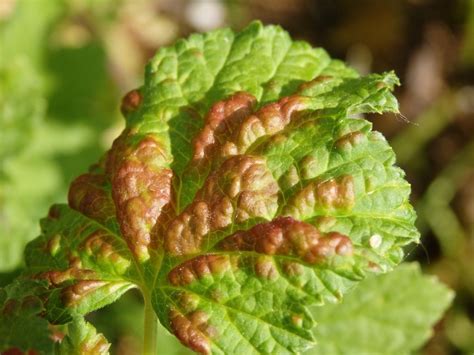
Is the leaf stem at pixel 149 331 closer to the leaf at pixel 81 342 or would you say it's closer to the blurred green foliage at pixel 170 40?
the leaf at pixel 81 342

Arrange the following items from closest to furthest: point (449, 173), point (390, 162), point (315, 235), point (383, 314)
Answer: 1. point (315, 235)
2. point (390, 162)
3. point (383, 314)
4. point (449, 173)

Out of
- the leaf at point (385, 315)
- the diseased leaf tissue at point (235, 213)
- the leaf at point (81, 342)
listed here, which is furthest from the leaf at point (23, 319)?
the leaf at point (385, 315)

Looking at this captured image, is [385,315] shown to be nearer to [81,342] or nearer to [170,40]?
[81,342]

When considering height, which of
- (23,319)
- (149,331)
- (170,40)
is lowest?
(149,331)

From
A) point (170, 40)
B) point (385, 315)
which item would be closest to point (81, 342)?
point (385, 315)

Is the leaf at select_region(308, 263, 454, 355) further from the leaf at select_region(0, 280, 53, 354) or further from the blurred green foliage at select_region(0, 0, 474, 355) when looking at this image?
the leaf at select_region(0, 280, 53, 354)

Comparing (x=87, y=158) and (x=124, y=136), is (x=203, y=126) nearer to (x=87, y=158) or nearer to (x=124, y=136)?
(x=124, y=136)

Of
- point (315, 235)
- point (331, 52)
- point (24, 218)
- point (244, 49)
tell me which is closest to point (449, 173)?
point (331, 52)
